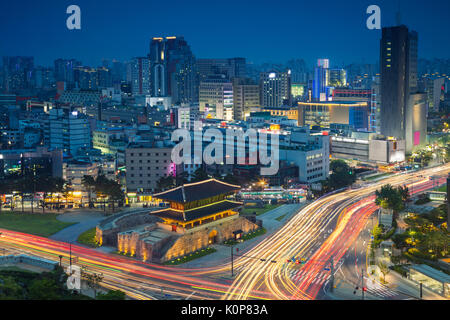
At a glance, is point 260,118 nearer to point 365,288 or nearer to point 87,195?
point 87,195

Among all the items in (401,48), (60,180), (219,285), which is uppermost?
(401,48)

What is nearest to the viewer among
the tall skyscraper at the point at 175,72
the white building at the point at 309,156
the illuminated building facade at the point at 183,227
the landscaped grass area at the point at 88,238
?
the illuminated building facade at the point at 183,227

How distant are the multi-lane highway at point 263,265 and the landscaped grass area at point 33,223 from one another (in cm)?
143

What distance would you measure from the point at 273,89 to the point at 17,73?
9390 cm

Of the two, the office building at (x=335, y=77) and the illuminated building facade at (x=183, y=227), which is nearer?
the illuminated building facade at (x=183, y=227)

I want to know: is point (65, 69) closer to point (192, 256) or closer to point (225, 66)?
point (225, 66)

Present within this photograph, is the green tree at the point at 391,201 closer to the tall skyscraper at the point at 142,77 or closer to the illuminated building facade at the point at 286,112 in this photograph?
the illuminated building facade at the point at 286,112

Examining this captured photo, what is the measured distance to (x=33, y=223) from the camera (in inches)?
1962

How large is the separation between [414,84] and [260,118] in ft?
97.4

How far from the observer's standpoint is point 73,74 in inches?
7343

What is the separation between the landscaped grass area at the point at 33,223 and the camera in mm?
47500

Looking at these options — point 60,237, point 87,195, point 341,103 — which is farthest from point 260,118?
point 60,237

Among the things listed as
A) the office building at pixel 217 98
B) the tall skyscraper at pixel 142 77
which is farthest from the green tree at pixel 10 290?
the tall skyscraper at pixel 142 77
